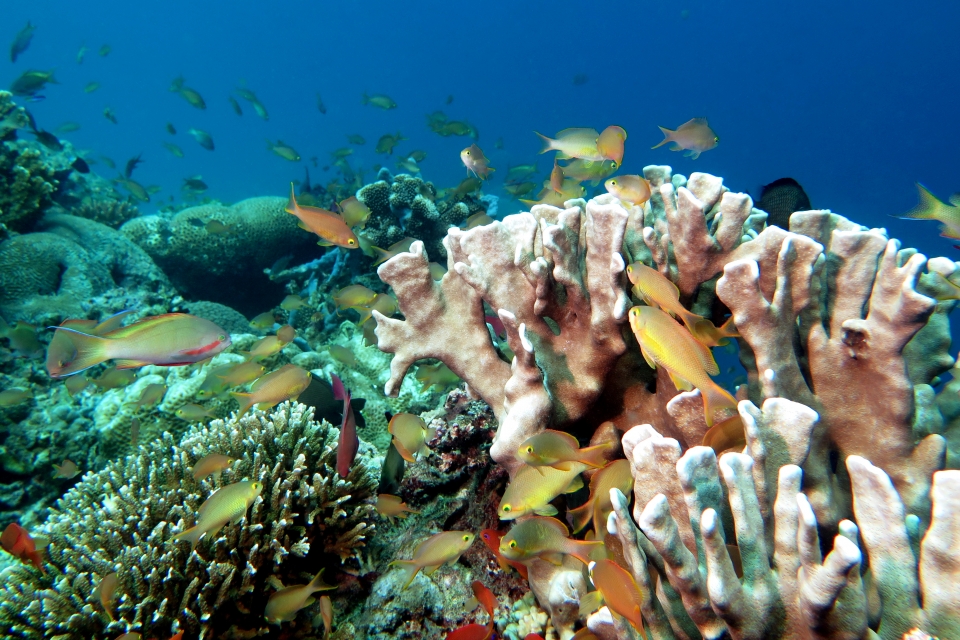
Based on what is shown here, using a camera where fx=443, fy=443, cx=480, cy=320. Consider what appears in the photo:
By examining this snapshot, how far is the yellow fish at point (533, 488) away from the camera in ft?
6.66

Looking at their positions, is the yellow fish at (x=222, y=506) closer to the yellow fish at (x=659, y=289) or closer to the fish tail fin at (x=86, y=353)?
the fish tail fin at (x=86, y=353)

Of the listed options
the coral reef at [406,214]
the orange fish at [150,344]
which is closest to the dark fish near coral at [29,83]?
the coral reef at [406,214]

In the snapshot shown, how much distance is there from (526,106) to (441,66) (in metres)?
28.3

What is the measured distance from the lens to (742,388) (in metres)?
2.19

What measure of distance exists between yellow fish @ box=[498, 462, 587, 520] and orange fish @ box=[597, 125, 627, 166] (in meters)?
3.43

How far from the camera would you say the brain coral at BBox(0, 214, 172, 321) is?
725cm

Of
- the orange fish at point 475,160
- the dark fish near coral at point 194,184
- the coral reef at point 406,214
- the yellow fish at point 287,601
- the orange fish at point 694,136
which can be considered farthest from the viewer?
the dark fish near coral at point 194,184

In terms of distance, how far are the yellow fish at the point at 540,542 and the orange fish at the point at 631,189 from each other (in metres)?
2.02

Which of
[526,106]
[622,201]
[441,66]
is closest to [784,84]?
[526,106]

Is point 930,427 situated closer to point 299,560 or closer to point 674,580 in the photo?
point 674,580

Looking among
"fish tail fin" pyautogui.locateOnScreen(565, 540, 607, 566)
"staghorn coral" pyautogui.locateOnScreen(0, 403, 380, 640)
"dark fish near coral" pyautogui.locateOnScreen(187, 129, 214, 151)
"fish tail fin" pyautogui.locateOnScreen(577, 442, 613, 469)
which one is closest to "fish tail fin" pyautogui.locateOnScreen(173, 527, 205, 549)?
"staghorn coral" pyautogui.locateOnScreen(0, 403, 380, 640)

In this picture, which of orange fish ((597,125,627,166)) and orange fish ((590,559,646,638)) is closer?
orange fish ((590,559,646,638))

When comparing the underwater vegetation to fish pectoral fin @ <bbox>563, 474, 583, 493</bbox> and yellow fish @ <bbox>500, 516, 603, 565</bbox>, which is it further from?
fish pectoral fin @ <bbox>563, 474, 583, 493</bbox>

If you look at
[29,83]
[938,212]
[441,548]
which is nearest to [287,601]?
[441,548]
